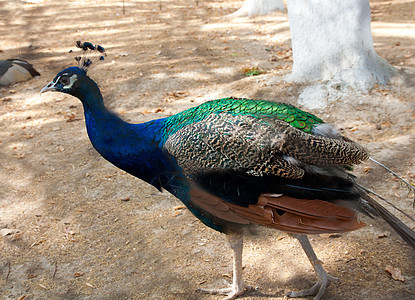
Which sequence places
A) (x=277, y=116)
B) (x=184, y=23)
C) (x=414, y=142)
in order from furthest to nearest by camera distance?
(x=184, y=23) → (x=414, y=142) → (x=277, y=116)

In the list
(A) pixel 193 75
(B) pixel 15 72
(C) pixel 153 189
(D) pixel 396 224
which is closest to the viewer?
(D) pixel 396 224

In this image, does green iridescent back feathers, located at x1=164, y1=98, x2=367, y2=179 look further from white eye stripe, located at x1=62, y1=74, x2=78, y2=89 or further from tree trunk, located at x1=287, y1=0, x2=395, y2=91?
tree trunk, located at x1=287, y1=0, x2=395, y2=91

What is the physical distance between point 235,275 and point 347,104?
10.2ft

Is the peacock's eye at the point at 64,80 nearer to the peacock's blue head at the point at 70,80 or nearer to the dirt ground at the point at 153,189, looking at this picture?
the peacock's blue head at the point at 70,80

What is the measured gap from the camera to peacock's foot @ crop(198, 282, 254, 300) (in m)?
3.07

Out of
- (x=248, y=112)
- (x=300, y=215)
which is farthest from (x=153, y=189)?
(x=300, y=215)

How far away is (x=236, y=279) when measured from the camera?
3.05 metres

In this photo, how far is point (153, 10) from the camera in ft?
36.6

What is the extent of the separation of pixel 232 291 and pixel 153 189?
1.71m

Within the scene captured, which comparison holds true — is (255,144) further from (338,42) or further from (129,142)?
(338,42)

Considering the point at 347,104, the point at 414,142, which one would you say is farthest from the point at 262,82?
the point at 414,142

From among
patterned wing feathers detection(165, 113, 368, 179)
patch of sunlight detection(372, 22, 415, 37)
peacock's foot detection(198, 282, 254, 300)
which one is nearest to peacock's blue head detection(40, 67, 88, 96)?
patterned wing feathers detection(165, 113, 368, 179)

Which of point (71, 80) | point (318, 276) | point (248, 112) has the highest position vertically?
point (71, 80)

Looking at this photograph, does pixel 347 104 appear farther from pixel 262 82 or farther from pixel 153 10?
pixel 153 10
